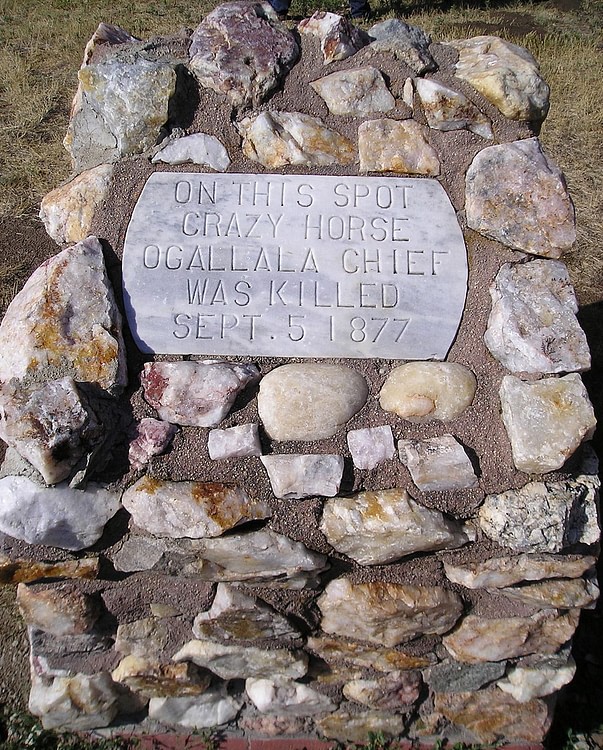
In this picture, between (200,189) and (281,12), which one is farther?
(281,12)

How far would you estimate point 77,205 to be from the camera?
92.7 inches

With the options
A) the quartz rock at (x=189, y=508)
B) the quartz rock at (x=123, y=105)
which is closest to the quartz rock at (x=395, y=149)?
the quartz rock at (x=123, y=105)

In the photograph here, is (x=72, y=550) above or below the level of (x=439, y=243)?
below

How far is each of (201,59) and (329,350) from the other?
1204mm

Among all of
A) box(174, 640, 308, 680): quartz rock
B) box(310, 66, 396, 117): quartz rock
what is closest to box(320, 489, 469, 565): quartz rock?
box(174, 640, 308, 680): quartz rock

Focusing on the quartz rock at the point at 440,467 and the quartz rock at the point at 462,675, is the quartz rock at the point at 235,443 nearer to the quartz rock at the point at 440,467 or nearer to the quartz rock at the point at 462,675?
the quartz rock at the point at 440,467

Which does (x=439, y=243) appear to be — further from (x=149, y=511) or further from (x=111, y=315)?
(x=149, y=511)

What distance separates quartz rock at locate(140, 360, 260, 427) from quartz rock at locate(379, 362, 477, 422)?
16.2 inches

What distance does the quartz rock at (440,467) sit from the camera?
1.93 meters

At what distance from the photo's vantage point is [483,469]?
6.47 feet

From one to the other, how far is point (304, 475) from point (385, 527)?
0.25 m

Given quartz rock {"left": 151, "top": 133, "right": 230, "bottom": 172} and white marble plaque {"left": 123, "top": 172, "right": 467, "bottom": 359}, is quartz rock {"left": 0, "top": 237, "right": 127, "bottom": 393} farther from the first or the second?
quartz rock {"left": 151, "top": 133, "right": 230, "bottom": 172}

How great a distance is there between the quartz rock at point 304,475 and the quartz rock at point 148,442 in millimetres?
284

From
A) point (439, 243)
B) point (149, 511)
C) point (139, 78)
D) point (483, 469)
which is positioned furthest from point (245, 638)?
point (139, 78)
